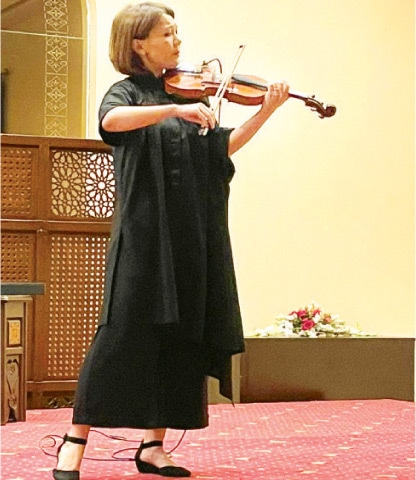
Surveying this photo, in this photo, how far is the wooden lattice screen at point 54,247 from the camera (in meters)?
4.93

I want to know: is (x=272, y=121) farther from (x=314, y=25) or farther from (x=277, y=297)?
(x=277, y=297)

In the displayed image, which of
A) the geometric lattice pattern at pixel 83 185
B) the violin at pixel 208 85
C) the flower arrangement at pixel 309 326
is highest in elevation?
the violin at pixel 208 85

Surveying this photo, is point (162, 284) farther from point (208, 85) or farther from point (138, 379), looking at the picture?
point (208, 85)

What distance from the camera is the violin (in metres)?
2.78

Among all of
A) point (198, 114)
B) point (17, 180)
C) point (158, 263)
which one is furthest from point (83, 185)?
point (198, 114)

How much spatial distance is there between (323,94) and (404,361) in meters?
1.78

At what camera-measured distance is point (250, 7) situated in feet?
20.6

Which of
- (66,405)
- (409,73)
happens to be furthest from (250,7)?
(66,405)

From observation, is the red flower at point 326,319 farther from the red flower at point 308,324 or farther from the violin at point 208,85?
the violin at point 208,85

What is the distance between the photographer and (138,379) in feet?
8.70

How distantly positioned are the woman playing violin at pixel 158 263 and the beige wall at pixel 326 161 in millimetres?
3358

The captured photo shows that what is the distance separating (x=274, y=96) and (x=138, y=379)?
814 millimetres

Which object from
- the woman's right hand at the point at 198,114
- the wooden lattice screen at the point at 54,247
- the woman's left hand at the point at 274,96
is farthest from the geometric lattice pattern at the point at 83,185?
the woman's right hand at the point at 198,114

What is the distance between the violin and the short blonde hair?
10cm
